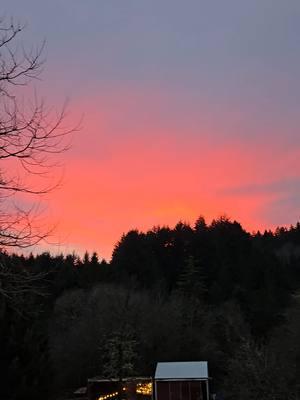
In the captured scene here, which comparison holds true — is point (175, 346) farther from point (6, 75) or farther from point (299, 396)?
point (6, 75)

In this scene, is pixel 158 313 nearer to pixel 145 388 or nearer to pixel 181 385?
pixel 145 388

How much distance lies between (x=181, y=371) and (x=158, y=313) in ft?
29.3

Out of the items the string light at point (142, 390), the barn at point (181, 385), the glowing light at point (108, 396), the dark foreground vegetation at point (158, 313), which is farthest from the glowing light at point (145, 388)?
the glowing light at point (108, 396)

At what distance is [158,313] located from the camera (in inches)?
1640

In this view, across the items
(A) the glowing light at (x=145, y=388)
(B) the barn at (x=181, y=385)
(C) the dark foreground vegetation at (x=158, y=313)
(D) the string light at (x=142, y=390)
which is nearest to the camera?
(C) the dark foreground vegetation at (x=158, y=313)

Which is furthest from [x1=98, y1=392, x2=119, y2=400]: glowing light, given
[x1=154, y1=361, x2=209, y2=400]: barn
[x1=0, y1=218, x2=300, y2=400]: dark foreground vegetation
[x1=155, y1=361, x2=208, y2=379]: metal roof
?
[x1=155, y1=361, x2=208, y2=379]: metal roof

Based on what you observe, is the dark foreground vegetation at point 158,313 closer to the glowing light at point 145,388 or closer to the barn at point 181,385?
the glowing light at point 145,388

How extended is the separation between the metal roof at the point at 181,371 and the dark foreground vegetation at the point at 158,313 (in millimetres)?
1485

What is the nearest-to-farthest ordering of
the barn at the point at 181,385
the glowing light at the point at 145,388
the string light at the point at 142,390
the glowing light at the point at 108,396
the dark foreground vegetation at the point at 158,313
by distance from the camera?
the dark foreground vegetation at the point at 158,313, the barn at the point at 181,385, the glowing light at the point at 108,396, the string light at the point at 142,390, the glowing light at the point at 145,388

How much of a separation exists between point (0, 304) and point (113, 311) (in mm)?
19641

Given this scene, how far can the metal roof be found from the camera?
3228 centimetres

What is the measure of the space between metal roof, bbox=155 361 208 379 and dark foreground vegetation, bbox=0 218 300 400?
149 centimetres

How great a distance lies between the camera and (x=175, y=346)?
129 ft

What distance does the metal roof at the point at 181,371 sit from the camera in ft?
106
